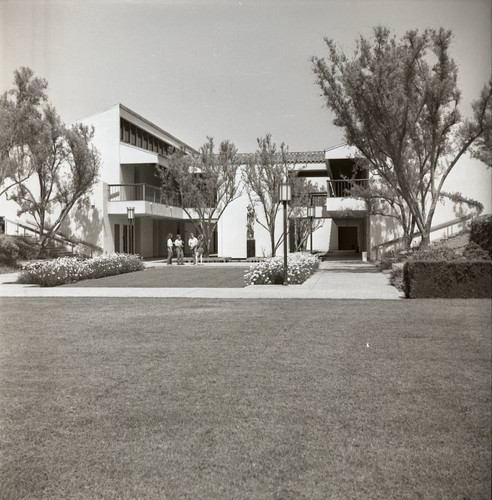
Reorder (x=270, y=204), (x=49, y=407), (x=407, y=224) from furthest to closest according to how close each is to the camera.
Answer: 1. (x=270, y=204)
2. (x=407, y=224)
3. (x=49, y=407)

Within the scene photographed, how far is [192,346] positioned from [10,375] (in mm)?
2233

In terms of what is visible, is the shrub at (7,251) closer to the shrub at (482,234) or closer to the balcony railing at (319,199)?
the balcony railing at (319,199)

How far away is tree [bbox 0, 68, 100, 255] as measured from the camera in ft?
86.1

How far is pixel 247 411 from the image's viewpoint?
523 centimetres

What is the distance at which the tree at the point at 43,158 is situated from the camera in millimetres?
26250

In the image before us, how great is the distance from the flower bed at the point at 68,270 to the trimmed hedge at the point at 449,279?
1045 cm

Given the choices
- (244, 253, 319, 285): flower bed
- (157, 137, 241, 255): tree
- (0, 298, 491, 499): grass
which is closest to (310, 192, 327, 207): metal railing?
(157, 137, 241, 255): tree

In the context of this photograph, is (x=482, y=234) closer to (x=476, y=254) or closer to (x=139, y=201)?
(x=476, y=254)

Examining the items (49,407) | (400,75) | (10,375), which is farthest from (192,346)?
(400,75)

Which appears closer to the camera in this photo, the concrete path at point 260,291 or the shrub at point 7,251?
the concrete path at point 260,291

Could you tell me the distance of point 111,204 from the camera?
34.7 meters

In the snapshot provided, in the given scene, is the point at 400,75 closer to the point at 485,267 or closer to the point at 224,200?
the point at 485,267

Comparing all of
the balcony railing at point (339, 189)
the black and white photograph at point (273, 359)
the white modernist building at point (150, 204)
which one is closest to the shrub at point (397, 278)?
the black and white photograph at point (273, 359)

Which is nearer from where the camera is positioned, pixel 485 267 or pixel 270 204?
pixel 485 267
